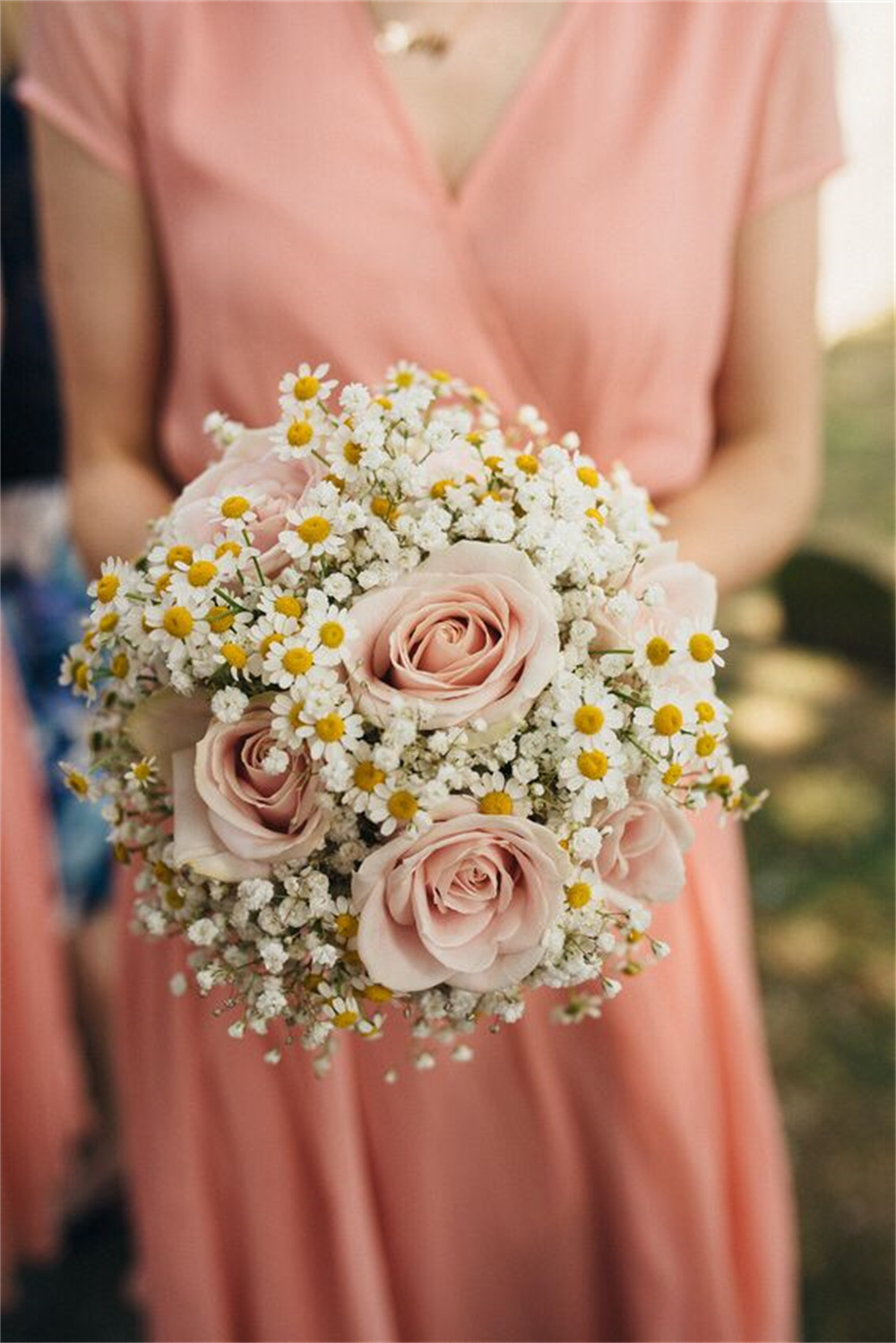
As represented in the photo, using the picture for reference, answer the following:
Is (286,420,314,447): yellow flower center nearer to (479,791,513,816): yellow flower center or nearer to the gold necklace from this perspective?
(479,791,513,816): yellow flower center

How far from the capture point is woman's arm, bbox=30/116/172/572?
1756 mm

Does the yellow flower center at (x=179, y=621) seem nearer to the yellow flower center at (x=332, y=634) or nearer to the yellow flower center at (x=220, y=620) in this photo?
the yellow flower center at (x=220, y=620)

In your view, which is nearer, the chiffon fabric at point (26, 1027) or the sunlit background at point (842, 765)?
the chiffon fabric at point (26, 1027)

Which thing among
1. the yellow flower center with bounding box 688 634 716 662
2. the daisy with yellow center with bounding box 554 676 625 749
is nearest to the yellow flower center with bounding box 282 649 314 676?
the daisy with yellow center with bounding box 554 676 625 749

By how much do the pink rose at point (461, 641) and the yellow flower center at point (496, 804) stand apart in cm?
6

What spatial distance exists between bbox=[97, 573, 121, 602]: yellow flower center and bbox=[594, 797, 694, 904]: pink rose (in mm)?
493

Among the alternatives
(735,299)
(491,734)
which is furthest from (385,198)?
(491,734)

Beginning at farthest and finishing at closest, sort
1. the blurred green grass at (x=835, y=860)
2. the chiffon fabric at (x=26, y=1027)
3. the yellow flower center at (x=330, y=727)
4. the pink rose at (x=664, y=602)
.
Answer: the blurred green grass at (x=835, y=860) < the chiffon fabric at (x=26, y=1027) < the pink rose at (x=664, y=602) < the yellow flower center at (x=330, y=727)

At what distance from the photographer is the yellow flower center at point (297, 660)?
1099mm

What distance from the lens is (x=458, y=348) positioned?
173 centimetres

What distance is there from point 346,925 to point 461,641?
0.86ft

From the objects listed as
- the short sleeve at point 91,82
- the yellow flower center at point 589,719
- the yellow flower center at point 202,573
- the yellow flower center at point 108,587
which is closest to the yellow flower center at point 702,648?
the yellow flower center at point 589,719

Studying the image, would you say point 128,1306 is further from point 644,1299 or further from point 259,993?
point 259,993

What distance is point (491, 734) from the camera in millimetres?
1118
